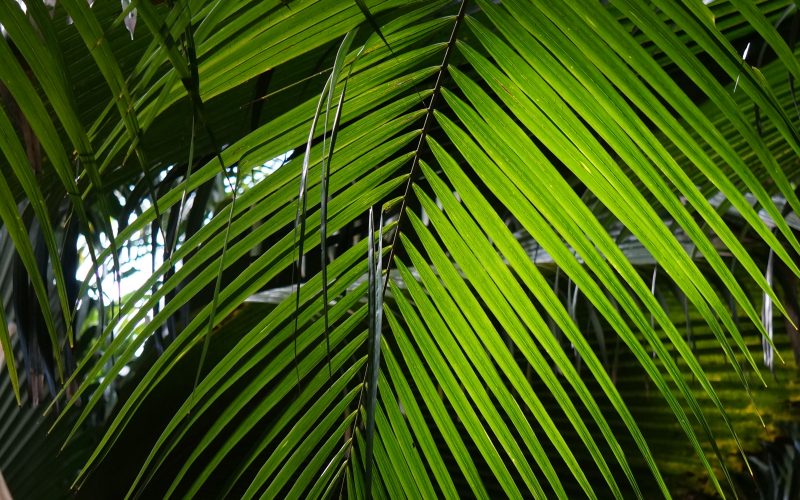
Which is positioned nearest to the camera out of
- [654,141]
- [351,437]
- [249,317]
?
[654,141]

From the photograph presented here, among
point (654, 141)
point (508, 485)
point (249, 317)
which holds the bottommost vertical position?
point (508, 485)

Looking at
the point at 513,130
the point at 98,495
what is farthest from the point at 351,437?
the point at 98,495

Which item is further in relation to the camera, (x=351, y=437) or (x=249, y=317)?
(x=249, y=317)

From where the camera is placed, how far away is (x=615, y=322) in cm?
41

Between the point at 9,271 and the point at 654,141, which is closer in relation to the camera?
the point at 654,141

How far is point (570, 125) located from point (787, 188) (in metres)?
0.11

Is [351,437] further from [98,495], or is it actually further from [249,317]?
[98,495]

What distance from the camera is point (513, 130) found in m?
0.40

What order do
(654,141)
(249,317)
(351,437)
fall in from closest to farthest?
(654,141)
(351,437)
(249,317)

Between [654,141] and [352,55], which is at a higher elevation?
[352,55]

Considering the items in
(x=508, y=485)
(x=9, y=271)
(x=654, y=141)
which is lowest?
(x=508, y=485)

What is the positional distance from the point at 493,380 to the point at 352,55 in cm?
20

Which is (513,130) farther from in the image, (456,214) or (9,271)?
(9,271)

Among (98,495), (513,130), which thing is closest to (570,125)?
(513,130)
